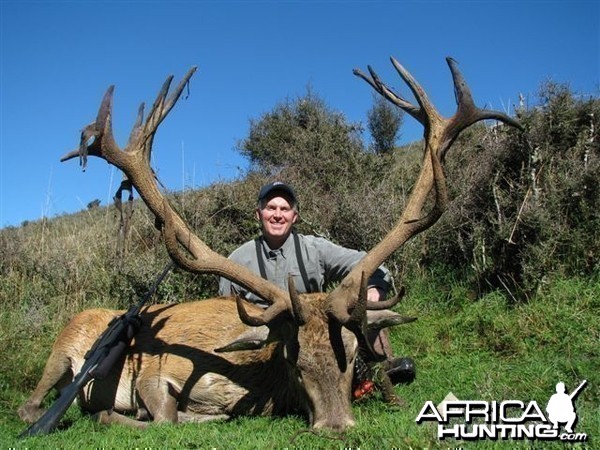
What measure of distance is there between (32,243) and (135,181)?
6.01m

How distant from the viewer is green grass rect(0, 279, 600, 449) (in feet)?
13.0

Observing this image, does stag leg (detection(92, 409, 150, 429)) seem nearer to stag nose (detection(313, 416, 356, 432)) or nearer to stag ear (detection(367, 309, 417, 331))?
stag nose (detection(313, 416, 356, 432))

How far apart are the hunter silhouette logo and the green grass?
0.21 feet

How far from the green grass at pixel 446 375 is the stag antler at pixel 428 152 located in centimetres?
121

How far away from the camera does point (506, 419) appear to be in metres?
3.79

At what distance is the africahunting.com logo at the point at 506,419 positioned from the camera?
11.7 feet

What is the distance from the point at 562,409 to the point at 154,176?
12.0 ft

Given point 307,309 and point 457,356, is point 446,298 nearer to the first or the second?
point 457,356

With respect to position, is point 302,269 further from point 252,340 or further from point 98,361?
point 98,361

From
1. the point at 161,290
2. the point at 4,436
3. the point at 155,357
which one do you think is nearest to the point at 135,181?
the point at 155,357

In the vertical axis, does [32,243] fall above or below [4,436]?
above

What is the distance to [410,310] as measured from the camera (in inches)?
291

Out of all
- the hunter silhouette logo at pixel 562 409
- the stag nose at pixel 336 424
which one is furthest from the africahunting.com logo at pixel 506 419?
the stag nose at pixel 336 424

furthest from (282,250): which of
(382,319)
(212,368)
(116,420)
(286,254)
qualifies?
(116,420)
